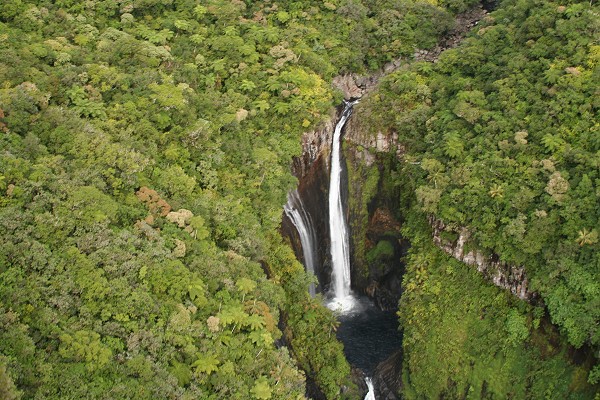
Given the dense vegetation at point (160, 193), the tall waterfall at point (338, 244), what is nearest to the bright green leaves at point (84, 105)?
the dense vegetation at point (160, 193)

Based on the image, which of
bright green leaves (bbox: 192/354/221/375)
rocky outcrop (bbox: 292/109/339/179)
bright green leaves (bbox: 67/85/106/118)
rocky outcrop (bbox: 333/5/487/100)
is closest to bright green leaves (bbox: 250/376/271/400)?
bright green leaves (bbox: 192/354/221/375)

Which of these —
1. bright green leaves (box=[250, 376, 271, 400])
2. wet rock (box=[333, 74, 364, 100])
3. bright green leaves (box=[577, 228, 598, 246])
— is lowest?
bright green leaves (box=[250, 376, 271, 400])

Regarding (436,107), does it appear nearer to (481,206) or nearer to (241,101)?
(481,206)

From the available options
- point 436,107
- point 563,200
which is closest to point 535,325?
point 563,200

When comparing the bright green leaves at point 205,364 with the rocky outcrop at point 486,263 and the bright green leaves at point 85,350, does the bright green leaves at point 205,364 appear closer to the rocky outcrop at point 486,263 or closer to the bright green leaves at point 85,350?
the bright green leaves at point 85,350

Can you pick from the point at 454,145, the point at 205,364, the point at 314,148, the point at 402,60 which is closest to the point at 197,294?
the point at 205,364

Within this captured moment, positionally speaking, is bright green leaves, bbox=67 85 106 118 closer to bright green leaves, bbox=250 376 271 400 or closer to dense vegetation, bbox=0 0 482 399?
dense vegetation, bbox=0 0 482 399
